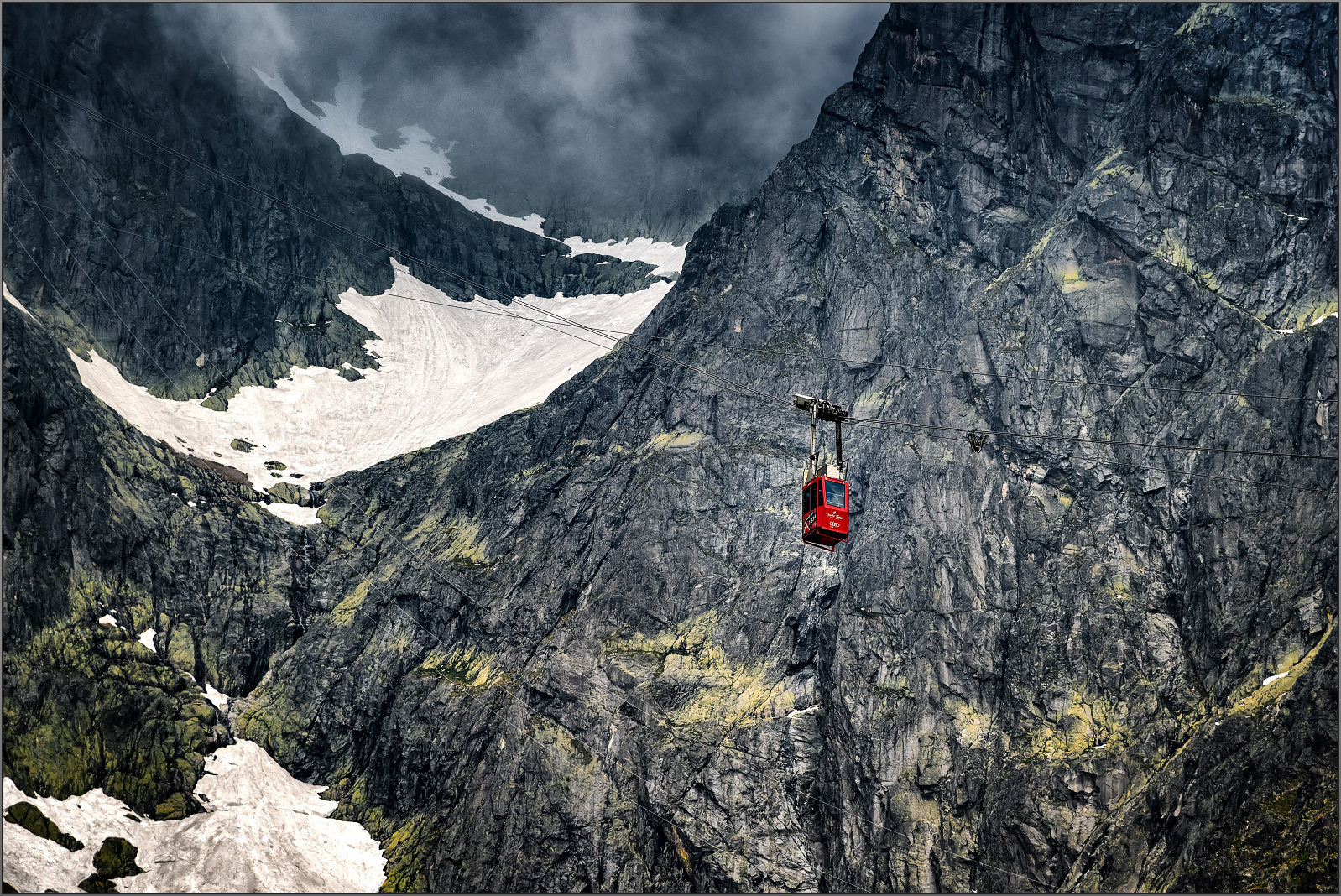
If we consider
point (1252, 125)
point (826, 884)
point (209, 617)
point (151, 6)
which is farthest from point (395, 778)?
point (151, 6)

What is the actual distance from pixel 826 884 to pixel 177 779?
207 feet

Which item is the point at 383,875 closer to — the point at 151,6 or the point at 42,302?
the point at 42,302

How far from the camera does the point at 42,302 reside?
14200 cm

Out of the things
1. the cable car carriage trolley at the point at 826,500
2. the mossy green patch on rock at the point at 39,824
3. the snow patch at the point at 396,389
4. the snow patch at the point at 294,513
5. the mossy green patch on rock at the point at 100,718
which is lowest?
the mossy green patch on rock at the point at 39,824

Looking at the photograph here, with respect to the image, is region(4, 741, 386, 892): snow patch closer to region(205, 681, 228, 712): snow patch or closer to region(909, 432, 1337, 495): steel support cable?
region(205, 681, 228, 712): snow patch

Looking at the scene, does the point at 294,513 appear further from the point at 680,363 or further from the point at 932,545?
the point at 932,545

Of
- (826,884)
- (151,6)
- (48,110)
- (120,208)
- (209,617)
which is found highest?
(151,6)

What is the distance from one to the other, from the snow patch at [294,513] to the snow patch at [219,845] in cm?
3526

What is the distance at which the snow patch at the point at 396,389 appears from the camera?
147m

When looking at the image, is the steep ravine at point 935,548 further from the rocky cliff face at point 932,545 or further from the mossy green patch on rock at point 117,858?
the mossy green patch on rock at point 117,858

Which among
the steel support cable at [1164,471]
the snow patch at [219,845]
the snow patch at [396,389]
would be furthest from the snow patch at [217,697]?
the steel support cable at [1164,471]

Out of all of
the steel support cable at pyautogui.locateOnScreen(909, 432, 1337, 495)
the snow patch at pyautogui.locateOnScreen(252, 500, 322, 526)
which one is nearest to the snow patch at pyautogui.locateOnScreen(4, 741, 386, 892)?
the snow patch at pyautogui.locateOnScreen(252, 500, 322, 526)

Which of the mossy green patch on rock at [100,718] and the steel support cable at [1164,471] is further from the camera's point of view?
the mossy green patch on rock at [100,718]

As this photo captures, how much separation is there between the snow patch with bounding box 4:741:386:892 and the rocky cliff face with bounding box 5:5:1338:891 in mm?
4219
